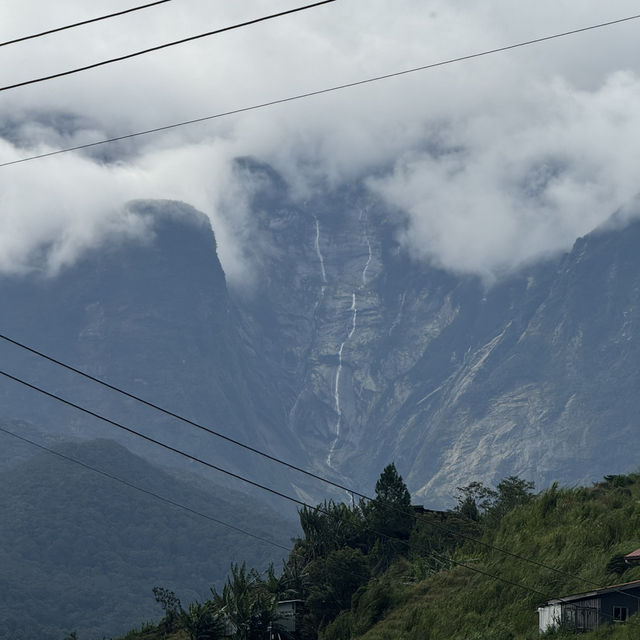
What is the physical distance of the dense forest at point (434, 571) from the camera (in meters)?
67.1

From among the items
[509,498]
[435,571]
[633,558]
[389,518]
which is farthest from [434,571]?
[633,558]

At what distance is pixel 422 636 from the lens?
7038 centimetres

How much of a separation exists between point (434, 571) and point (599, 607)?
2991cm

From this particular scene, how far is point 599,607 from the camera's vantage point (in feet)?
187

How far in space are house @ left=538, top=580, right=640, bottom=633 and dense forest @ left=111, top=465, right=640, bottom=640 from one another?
0.68 m

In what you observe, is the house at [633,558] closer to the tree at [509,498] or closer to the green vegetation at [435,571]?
the green vegetation at [435,571]

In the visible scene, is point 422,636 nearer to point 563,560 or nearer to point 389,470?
point 563,560

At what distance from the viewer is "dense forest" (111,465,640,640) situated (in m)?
67.1

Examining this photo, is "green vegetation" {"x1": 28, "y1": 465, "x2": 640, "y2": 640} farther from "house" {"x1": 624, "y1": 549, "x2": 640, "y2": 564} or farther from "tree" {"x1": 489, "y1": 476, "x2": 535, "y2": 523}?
"house" {"x1": 624, "y1": 549, "x2": 640, "y2": 564}

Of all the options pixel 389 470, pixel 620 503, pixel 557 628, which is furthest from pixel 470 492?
pixel 557 628

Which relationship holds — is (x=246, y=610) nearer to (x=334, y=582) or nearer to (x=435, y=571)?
(x=334, y=582)

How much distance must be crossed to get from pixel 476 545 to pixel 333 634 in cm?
1362

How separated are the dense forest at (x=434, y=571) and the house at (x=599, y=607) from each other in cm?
68

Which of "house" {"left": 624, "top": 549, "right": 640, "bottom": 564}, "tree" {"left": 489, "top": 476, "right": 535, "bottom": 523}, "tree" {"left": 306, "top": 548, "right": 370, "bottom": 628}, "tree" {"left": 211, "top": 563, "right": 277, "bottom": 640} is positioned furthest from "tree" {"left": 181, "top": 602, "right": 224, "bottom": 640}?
"house" {"left": 624, "top": 549, "right": 640, "bottom": 564}
